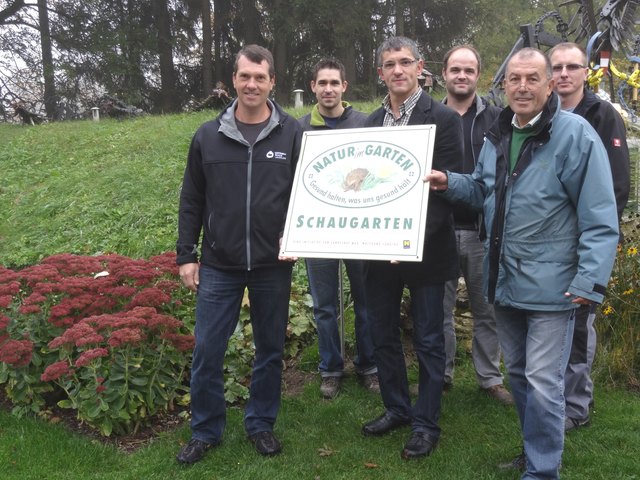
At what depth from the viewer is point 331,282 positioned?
457 centimetres

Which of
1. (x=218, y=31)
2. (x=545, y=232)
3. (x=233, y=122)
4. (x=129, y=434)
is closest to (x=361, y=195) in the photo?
(x=233, y=122)

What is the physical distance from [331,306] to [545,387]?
1919mm

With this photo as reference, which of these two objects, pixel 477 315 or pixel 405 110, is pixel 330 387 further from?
pixel 405 110

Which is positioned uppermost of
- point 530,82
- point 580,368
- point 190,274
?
point 530,82

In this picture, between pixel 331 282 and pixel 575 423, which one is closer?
pixel 575 423

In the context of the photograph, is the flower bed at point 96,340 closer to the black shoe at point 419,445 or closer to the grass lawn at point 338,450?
the grass lawn at point 338,450

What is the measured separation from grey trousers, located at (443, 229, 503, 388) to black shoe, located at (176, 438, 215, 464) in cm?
173

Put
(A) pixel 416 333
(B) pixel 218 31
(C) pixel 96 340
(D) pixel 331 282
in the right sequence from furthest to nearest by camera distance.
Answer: (B) pixel 218 31 < (D) pixel 331 282 < (C) pixel 96 340 < (A) pixel 416 333

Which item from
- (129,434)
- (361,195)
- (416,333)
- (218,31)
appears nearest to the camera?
(361,195)

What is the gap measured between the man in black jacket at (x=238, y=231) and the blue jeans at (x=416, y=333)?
0.54 meters

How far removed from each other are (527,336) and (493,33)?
72.6 feet

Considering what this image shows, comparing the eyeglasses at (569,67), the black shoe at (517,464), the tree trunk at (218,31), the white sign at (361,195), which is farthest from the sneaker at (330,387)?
the tree trunk at (218,31)

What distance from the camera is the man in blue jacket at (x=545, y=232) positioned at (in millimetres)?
2770

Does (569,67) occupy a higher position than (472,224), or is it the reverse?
(569,67)
